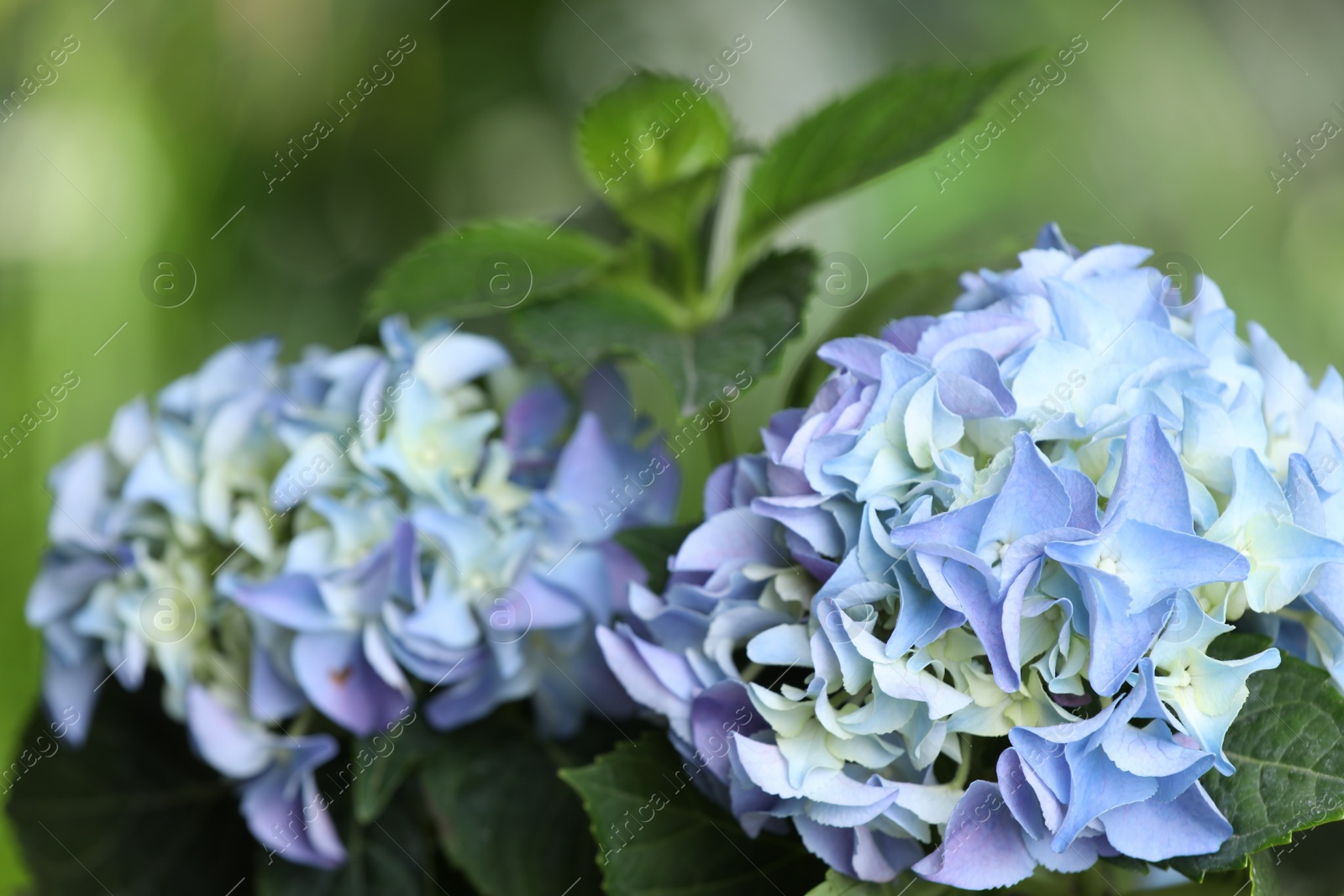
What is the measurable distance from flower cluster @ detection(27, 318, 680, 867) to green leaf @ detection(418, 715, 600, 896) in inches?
0.9

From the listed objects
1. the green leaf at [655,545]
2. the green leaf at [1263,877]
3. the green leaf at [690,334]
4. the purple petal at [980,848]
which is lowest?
the green leaf at [1263,877]

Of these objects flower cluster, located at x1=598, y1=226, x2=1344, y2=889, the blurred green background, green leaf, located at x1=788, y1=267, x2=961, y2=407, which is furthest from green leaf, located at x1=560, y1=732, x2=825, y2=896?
the blurred green background

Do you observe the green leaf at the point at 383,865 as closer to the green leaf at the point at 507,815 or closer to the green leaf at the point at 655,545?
the green leaf at the point at 507,815

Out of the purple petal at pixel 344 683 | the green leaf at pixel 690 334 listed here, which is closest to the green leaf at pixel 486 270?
the green leaf at pixel 690 334

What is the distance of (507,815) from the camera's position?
1.36 ft

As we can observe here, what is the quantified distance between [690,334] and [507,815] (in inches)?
8.0

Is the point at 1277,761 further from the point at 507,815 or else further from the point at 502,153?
the point at 502,153

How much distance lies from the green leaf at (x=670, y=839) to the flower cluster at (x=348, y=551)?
57 millimetres

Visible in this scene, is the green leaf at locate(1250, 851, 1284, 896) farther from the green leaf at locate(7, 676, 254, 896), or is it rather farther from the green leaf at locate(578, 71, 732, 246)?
the green leaf at locate(7, 676, 254, 896)

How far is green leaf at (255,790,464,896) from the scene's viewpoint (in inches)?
17.0

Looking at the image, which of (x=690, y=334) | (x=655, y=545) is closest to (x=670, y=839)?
(x=655, y=545)

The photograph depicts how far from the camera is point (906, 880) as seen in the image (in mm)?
295

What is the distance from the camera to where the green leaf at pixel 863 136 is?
14.7 inches

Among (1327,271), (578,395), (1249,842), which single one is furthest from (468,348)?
(1327,271)
